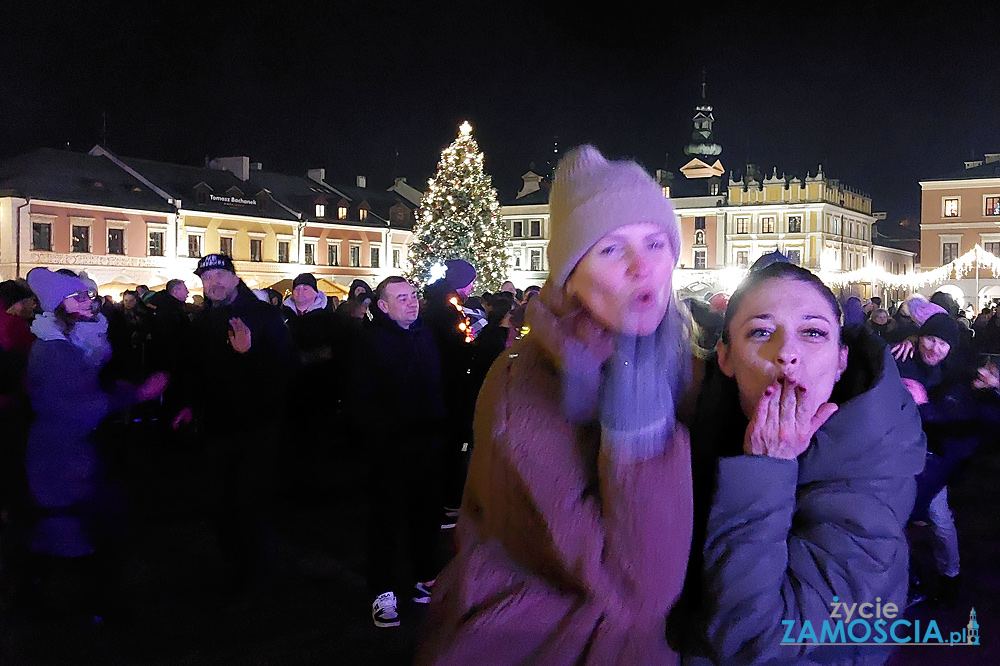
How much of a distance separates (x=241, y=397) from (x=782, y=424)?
4462 mm

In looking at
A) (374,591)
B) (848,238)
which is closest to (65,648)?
(374,591)

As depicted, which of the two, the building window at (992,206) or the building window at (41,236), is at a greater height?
the building window at (992,206)

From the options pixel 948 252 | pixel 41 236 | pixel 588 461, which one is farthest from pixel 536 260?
pixel 588 461

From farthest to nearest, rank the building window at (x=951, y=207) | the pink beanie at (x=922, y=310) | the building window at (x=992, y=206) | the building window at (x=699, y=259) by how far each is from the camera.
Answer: the building window at (x=699, y=259) < the building window at (x=951, y=207) < the building window at (x=992, y=206) < the pink beanie at (x=922, y=310)

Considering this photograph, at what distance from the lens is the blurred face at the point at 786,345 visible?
1.49 metres

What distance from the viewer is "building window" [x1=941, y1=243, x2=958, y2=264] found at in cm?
5062

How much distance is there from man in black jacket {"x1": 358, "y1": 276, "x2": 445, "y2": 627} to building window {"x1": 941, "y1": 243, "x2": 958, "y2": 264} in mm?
52670

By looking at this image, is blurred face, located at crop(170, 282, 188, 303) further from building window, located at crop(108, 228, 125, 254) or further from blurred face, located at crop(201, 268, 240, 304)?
building window, located at crop(108, 228, 125, 254)

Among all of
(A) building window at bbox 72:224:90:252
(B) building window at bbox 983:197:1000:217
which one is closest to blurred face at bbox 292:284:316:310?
(A) building window at bbox 72:224:90:252

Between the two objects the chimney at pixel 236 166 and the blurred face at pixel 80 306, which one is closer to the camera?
the blurred face at pixel 80 306

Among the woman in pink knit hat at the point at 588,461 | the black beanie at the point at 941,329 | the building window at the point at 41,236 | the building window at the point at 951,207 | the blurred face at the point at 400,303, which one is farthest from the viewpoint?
the building window at the point at 951,207

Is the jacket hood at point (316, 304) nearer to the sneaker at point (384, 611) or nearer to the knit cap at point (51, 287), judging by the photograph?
the knit cap at point (51, 287)

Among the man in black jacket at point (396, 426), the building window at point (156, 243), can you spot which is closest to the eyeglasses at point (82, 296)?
the man in black jacket at point (396, 426)

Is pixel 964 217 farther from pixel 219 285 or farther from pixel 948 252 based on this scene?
pixel 219 285
